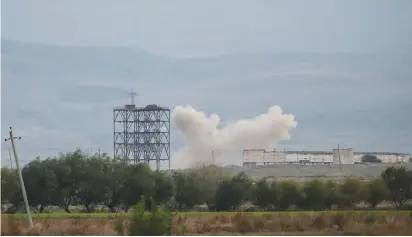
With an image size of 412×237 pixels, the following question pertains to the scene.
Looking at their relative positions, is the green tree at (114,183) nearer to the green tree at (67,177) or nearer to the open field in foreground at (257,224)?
the green tree at (67,177)

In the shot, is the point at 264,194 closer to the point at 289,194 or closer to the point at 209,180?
the point at 289,194

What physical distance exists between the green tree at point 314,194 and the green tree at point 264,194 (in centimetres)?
51

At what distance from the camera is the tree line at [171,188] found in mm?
10867

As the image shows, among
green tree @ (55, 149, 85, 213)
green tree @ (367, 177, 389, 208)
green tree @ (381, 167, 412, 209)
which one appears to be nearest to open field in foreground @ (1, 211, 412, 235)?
green tree @ (381, 167, 412, 209)

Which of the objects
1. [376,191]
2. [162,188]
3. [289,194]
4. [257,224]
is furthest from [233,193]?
[257,224]

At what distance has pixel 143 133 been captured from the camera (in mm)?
10281

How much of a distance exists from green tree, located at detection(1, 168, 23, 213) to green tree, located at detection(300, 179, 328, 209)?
4.61m

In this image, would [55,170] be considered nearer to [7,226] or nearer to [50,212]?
[50,212]

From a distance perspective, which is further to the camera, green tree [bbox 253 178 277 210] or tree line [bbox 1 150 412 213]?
green tree [bbox 253 178 277 210]

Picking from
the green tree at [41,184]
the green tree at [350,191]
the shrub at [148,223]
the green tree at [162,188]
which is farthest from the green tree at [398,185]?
the green tree at [41,184]

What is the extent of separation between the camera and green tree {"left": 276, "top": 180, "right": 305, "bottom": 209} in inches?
443

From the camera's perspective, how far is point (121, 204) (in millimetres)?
11172

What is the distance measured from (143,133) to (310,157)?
2.61 m

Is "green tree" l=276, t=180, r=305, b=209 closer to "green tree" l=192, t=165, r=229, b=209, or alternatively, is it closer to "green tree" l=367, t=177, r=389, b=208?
"green tree" l=192, t=165, r=229, b=209
